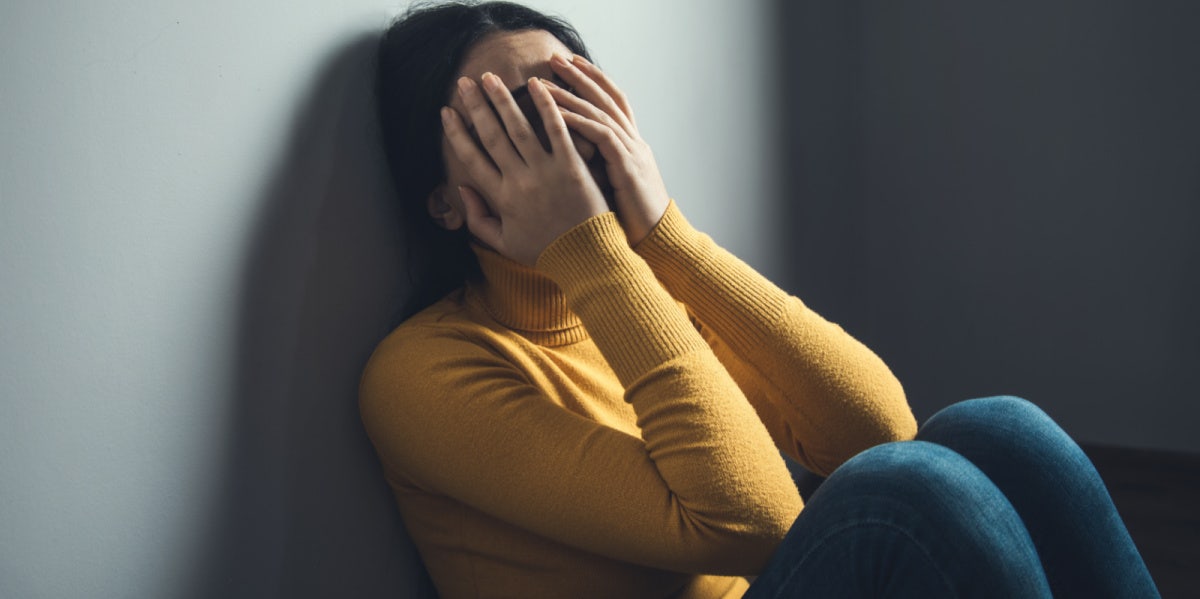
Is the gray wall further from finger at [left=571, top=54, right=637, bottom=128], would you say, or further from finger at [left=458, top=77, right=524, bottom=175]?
finger at [left=458, top=77, right=524, bottom=175]

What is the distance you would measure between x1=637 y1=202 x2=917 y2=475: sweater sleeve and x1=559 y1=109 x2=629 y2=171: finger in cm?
9

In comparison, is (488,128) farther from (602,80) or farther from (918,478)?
(918,478)

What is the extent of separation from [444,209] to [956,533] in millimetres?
532

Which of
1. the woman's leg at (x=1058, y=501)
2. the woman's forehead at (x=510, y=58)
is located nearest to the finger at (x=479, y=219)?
the woman's forehead at (x=510, y=58)

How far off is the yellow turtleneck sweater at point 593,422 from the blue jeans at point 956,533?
0.26ft

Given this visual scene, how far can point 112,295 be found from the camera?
67 cm

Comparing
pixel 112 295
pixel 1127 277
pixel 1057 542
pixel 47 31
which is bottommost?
pixel 1127 277

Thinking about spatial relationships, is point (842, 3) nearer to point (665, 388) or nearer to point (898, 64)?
point (898, 64)

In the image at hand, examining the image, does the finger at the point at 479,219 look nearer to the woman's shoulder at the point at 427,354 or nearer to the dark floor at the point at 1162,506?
the woman's shoulder at the point at 427,354

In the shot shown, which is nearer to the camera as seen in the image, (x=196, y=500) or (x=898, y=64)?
(x=196, y=500)

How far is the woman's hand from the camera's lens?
0.89 metres

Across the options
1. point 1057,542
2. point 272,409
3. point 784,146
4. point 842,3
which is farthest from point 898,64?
point 272,409

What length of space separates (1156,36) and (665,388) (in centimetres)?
176

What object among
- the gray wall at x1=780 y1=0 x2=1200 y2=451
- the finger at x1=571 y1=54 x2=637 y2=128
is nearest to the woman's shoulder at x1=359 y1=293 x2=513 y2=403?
the finger at x1=571 y1=54 x2=637 y2=128
